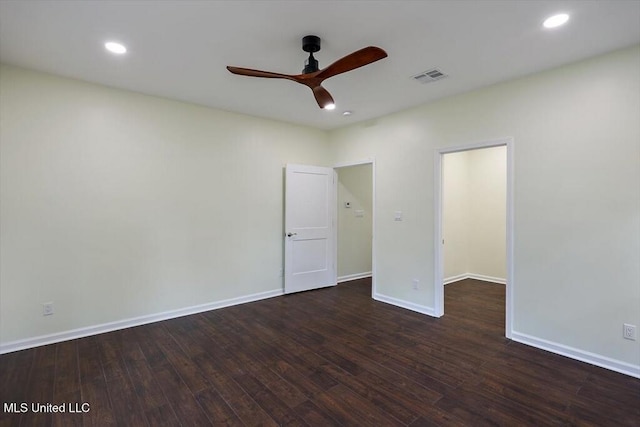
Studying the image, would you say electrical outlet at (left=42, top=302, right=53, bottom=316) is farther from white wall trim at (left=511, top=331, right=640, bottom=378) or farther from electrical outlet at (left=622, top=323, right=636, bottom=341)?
electrical outlet at (left=622, top=323, right=636, bottom=341)

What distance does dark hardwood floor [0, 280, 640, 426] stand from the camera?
210 cm

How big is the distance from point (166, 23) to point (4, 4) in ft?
3.39

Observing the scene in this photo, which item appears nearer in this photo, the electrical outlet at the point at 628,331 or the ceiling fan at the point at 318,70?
the ceiling fan at the point at 318,70

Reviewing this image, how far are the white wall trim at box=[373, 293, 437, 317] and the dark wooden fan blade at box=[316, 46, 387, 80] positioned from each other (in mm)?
3170

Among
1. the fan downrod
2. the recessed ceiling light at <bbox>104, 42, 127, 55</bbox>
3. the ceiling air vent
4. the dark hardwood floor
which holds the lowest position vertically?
the dark hardwood floor

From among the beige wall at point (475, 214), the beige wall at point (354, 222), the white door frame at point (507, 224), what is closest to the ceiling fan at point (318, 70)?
the white door frame at point (507, 224)

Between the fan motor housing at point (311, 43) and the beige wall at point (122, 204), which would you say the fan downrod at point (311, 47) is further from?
the beige wall at point (122, 204)

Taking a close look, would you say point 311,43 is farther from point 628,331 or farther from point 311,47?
point 628,331

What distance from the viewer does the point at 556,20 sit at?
7.47 ft

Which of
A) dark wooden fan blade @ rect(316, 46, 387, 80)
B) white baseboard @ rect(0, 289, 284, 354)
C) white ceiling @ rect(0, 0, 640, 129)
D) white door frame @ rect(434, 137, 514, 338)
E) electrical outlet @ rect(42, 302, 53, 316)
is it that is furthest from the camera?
white door frame @ rect(434, 137, 514, 338)

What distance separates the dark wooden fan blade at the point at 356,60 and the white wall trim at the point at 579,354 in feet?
10.2

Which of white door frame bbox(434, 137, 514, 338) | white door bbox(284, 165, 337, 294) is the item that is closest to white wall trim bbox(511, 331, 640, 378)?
white door frame bbox(434, 137, 514, 338)

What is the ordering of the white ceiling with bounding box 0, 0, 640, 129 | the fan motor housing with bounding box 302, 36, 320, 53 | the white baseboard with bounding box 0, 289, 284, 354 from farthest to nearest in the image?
the white baseboard with bounding box 0, 289, 284, 354
the fan motor housing with bounding box 302, 36, 320, 53
the white ceiling with bounding box 0, 0, 640, 129

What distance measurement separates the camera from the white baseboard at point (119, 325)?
308 centimetres
